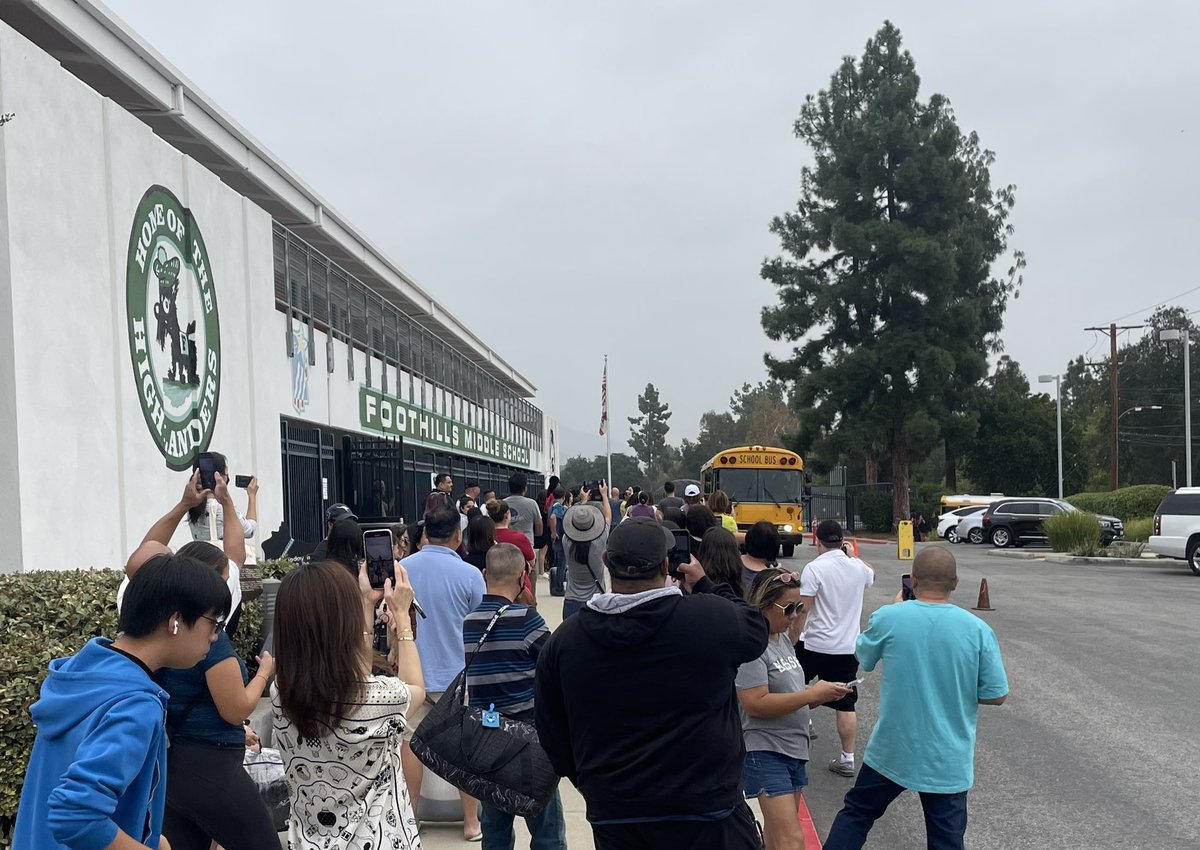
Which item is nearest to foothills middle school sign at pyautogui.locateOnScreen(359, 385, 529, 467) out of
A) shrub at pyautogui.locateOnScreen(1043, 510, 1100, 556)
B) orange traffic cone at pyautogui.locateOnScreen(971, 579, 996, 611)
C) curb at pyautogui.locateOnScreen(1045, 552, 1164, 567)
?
orange traffic cone at pyautogui.locateOnScreen(971, 579, 996, 611)

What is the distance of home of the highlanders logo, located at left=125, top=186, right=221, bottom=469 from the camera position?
1134 cm

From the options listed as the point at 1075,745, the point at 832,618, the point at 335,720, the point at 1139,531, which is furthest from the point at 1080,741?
the point at 1139,531

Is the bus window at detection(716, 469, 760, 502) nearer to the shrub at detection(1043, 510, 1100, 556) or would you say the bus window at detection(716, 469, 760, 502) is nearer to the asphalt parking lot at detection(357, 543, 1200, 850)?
the shrub at detection(1043, 510, 1100, 556)

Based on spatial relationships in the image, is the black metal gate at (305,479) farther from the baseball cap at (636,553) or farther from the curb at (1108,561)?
the curb at (1108,561)

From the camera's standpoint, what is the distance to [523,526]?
1309cm

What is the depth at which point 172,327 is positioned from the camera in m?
12.2

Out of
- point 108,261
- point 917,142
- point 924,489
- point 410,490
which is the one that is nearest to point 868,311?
point 917,142

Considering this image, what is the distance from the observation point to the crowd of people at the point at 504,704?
2.75 metres

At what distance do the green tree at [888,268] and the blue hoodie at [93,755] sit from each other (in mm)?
46491

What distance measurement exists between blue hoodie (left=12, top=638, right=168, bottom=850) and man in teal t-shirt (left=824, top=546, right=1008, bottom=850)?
324 cm

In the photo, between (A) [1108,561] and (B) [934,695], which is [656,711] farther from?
(A) [1108,561]

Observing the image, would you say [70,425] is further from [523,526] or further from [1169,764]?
[1169,764]

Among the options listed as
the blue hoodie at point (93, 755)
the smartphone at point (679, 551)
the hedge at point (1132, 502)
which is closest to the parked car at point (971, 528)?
the hedge at point (1132, 502)

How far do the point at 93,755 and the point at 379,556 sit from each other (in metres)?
2.40
